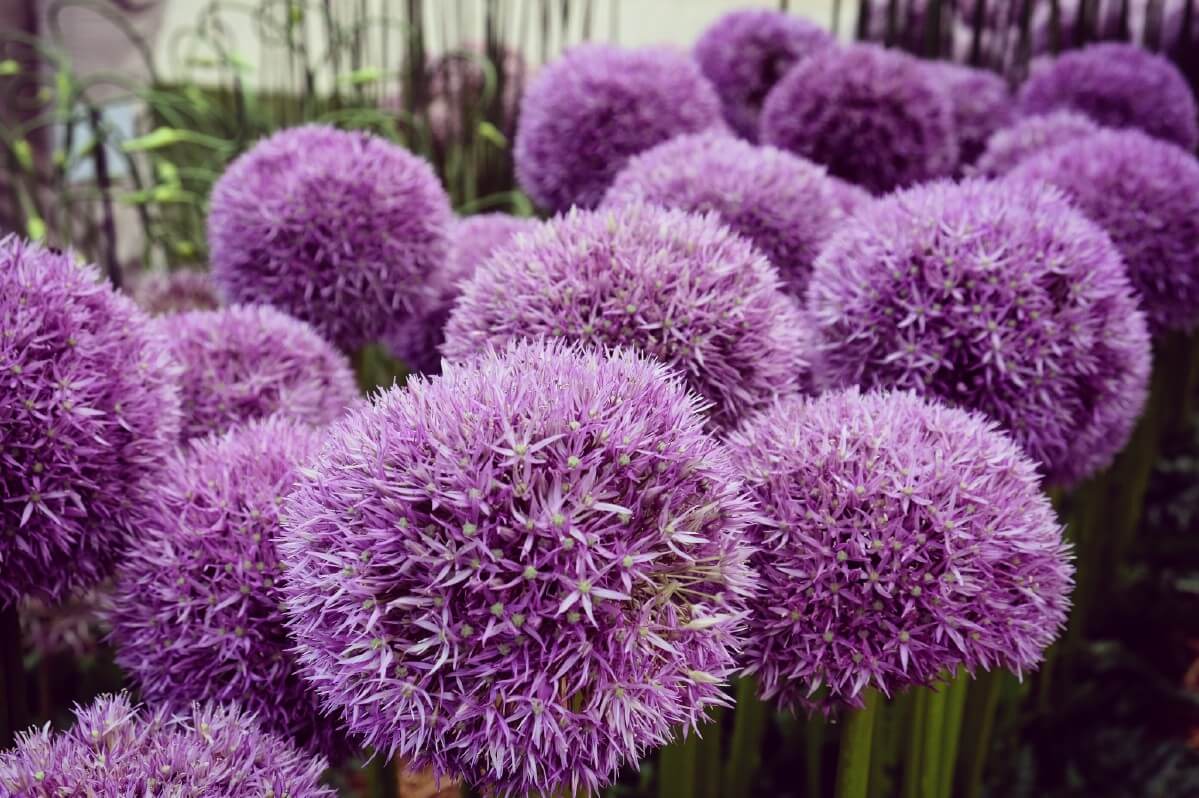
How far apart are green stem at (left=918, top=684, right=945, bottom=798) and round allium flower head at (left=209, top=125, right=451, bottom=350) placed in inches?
21.1

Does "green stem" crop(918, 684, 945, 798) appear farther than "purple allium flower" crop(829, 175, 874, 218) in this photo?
No

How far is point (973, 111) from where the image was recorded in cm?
128

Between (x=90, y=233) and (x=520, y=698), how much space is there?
1350mm

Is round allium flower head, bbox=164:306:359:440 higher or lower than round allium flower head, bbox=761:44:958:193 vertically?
lower

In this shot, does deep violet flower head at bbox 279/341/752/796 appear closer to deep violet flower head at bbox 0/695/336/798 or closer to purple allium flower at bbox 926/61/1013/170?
deep violet flower head at bbox 0/695/336/798

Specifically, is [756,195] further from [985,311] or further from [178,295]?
[178,295]

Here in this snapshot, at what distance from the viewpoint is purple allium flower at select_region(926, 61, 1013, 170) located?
128 cm

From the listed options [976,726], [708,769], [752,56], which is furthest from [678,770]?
[752,56]

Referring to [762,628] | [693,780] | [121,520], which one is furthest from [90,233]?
[762,628]

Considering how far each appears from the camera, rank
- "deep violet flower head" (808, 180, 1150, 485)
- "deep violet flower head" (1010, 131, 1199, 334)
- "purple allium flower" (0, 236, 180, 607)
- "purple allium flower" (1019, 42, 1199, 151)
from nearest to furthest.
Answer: "purple allium flower" (0, 236, 180, 607)
"deep violet flower head" (808, 180, 1150, 485)
"deep violet flower head" (1010, 131, 1199, 334)
"purple allium flower" (1019, 42, 1199, 151)

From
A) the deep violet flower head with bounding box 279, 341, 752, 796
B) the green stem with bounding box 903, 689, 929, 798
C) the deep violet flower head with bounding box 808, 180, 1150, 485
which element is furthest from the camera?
the green stem with bounding box 903, 689, 929, 798

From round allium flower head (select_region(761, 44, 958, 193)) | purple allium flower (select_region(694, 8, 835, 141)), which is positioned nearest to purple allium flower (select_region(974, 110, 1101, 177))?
round allium flower head (select_region(761, 44, 958, 193))

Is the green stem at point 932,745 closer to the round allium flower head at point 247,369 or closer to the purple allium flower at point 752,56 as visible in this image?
the round allium flower head at point 247,369

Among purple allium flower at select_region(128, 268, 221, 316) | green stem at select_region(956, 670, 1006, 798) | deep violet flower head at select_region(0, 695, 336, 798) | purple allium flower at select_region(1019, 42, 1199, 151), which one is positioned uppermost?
purple allium flower at select_region(1019, 42, 1199, 151)
